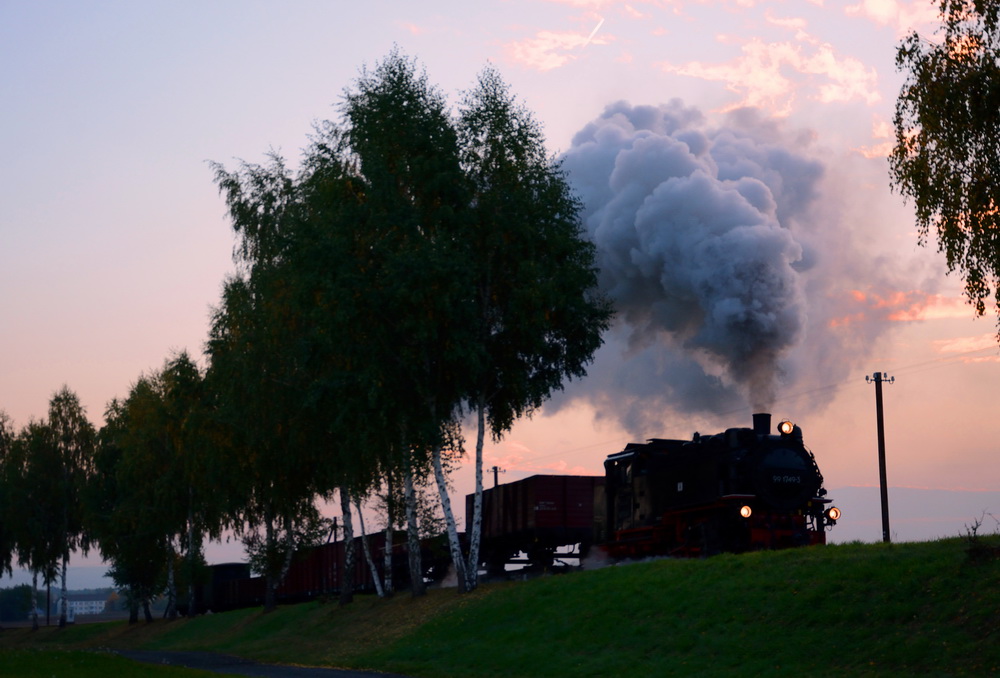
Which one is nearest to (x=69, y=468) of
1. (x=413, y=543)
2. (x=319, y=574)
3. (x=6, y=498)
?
(x=6, y=498)

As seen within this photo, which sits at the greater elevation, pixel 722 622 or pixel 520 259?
pixel 520 259

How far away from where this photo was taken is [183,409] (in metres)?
52.8

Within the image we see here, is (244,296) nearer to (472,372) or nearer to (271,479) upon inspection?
(271,479)

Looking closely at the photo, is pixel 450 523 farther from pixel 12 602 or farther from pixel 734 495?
pixel 12 602

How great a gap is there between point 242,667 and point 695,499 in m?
13.6

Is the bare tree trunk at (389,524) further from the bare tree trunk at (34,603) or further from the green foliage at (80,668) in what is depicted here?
the bare tree trunk at (34,603)

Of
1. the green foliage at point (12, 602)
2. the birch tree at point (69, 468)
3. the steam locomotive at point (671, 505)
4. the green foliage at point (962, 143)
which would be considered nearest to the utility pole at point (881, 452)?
the steam locomotive at point (671, 505)

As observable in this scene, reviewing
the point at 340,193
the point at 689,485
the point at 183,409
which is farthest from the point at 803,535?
the point at 183,409

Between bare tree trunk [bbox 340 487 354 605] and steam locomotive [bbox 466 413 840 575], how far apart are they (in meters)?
8.10

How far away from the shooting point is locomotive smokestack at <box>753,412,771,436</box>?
29109mm

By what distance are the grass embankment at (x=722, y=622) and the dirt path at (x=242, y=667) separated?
3.50 ft

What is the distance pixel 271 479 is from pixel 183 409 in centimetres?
1198

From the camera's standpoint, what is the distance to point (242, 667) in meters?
30.2

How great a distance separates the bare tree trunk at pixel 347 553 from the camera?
137 ft
